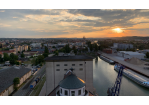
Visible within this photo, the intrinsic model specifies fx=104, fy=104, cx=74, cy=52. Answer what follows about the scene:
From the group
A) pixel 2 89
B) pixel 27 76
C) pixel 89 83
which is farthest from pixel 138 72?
pixel 2 89

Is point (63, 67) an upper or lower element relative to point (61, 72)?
upper

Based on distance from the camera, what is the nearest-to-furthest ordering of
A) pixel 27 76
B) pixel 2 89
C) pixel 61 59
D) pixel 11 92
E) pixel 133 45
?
pixel 2 89 → pixel 61 59 → pixel 11 92 → pixel 27 76 → pixel 133 45

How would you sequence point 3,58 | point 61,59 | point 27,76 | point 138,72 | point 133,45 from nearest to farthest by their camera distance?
point 61,59 < point 27,76 < point 138,72 < point 3,58 < point 133,45

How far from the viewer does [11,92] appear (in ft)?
10.9

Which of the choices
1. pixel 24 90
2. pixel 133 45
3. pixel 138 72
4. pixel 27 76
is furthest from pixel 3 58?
pixel 133 45

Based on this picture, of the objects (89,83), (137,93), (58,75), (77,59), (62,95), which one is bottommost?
(137,93)

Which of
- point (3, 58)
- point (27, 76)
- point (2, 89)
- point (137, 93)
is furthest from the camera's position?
point (3, 58)

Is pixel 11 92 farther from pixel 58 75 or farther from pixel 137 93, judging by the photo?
pixel 137 93

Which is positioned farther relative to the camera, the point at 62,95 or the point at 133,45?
the point at 133,45

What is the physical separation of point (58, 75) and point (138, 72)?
418 centimetres

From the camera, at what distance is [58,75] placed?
318 cm

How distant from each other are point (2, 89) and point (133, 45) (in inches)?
598

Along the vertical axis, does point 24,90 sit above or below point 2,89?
below

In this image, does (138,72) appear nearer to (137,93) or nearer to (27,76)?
(137,93)
